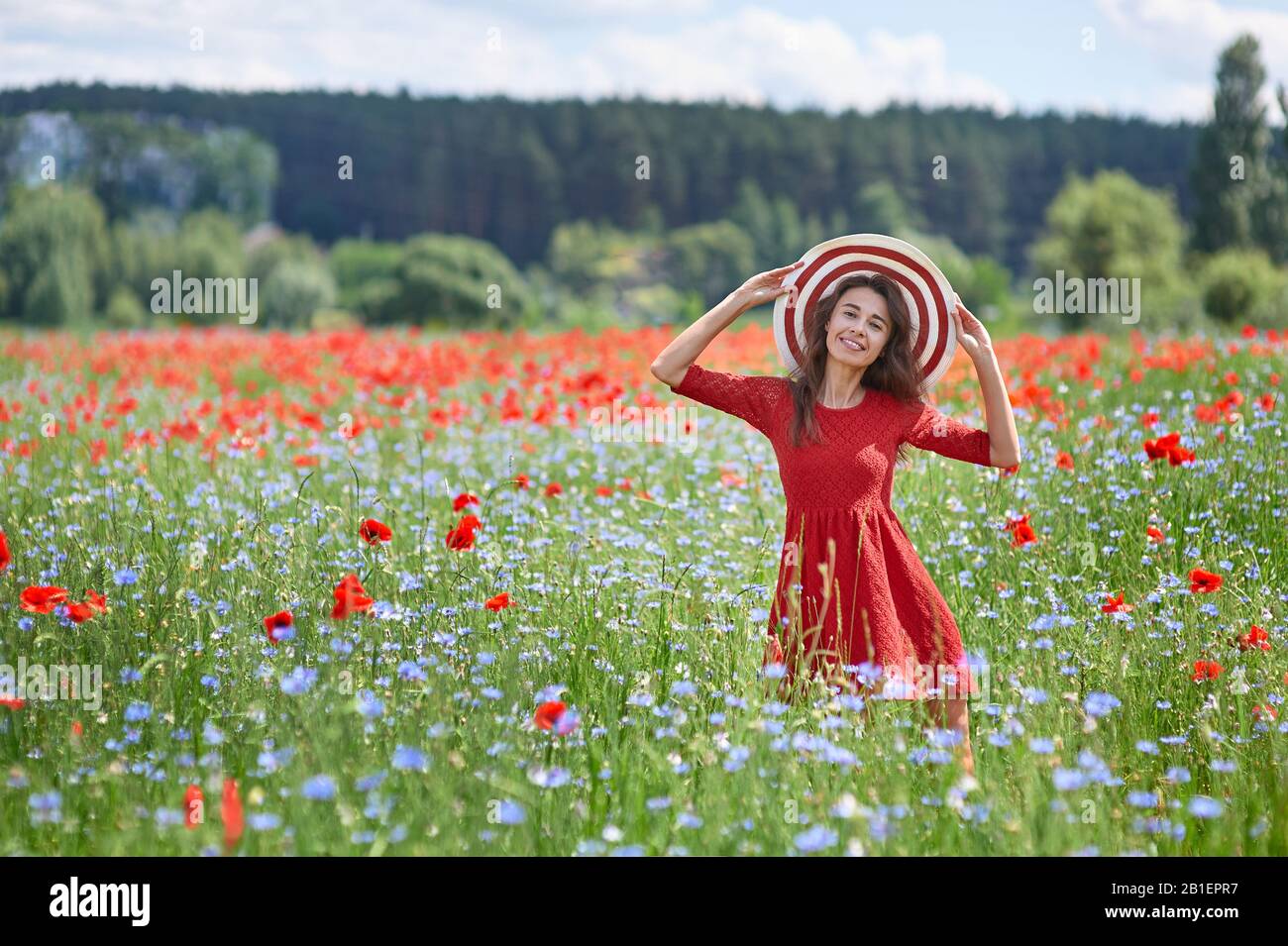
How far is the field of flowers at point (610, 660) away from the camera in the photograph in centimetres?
261

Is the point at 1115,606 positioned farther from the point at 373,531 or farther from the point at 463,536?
the point at 373,531

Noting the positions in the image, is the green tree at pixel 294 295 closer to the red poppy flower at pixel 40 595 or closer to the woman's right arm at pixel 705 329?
the woman's right arm at pixel 705 329

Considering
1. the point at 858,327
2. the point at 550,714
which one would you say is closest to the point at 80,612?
the point at 550,714

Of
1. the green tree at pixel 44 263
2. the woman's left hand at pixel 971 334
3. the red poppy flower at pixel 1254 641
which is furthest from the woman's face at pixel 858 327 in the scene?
the green tree at pixel 44 263

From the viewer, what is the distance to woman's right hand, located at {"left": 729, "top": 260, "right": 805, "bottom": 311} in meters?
3.60

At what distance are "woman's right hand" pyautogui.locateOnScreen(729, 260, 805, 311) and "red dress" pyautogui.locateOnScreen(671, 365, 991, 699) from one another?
10.4 inches

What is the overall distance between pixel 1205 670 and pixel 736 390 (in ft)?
5.37

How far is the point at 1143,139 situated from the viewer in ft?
265

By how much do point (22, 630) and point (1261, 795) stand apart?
3.69 meters

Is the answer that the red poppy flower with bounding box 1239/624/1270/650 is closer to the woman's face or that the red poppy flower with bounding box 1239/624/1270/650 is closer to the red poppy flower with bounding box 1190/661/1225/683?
the red poppy flower with bounding box 1190/661/1225/683

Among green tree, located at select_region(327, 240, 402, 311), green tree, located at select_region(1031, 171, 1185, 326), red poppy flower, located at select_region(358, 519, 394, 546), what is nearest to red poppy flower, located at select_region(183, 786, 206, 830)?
red poppy flower, located at select_region(358, 519, 394, 546)

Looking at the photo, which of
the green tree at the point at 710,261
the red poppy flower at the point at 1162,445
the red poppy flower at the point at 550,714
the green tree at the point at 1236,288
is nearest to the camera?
the red poppy flower at the point at 550,714

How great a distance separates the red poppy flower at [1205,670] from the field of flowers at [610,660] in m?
0.02

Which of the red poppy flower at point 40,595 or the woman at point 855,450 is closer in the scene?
the red poppy flower at point 40,595
